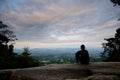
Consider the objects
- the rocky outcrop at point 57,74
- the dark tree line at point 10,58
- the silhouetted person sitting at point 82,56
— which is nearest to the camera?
the rocky outcrop at point 57,74

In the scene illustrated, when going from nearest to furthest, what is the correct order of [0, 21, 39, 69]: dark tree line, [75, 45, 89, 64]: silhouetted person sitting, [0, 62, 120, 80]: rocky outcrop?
[0, 62, 120, 80]: rocky outcrop, [75, 45, 89, 64]: silhouetted person sitting, [0, 21, 39, 69]: dark tree line

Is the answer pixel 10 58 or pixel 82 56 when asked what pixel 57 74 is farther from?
pixel 10 58

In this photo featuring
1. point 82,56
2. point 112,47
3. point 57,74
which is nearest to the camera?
point 57,74

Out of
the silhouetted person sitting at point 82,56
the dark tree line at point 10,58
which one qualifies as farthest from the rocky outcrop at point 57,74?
the dark tree line at point 10,58

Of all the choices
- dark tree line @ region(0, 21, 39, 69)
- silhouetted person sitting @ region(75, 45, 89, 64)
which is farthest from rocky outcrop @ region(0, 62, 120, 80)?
dark tree line @ region(0, 21, 39, 69)

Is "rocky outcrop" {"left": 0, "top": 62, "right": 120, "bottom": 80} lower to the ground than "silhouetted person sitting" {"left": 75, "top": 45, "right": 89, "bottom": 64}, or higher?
lower

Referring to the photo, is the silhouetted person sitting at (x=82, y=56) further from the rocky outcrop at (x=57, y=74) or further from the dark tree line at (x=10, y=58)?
the dark tree line at (x=10, y=58)

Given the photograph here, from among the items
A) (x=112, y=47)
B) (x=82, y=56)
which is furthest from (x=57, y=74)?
(x=112, y=47)

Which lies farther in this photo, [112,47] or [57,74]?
[112,47]

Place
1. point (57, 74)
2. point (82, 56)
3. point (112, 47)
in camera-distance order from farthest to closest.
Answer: point (112, 47), point (82, 56), point (57, 74)

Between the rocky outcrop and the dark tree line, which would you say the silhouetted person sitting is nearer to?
the rocky outcrop

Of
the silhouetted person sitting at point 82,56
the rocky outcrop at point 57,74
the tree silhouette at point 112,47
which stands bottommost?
the rocky outcrop at point 57,74

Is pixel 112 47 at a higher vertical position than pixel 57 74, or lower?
higher

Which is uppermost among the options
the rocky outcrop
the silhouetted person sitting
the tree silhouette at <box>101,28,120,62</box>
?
the tree silhouette at <box>101,28,120,62</box>
